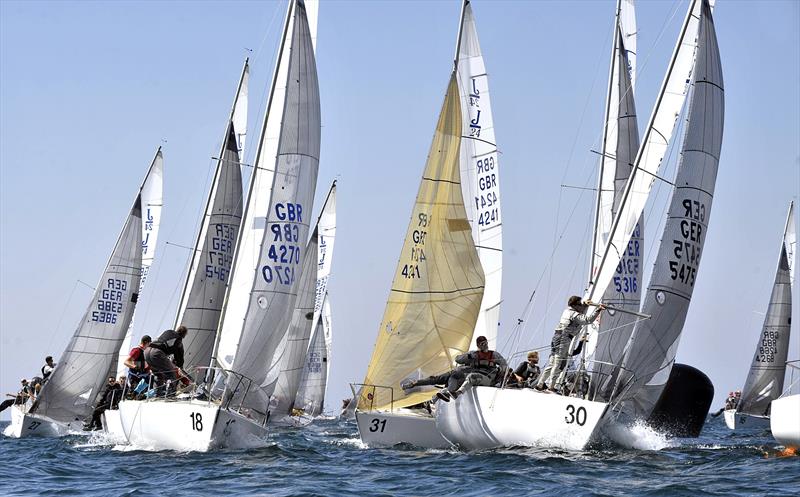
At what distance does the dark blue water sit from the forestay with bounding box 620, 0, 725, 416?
1.03 meters

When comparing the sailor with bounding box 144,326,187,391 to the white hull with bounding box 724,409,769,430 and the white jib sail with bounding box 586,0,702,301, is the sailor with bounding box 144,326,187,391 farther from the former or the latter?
the white hull with bounding box 724,409,769,430

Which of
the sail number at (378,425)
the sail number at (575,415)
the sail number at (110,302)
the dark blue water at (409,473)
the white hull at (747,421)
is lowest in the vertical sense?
the dark blue water at (409,473)

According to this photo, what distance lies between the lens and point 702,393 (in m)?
25.5

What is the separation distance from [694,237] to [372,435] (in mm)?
5988

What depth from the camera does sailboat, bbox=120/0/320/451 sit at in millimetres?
17797

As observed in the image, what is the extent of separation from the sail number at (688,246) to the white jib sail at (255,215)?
6.62 m

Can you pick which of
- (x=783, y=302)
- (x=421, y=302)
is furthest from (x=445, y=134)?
(x=783, y=302)

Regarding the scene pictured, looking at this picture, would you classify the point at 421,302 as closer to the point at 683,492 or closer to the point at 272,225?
the point at 272,225

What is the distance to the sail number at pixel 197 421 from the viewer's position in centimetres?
1734

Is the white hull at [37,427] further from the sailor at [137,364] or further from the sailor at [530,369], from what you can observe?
the sailor at [530,369]

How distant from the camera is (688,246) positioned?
1822 cm

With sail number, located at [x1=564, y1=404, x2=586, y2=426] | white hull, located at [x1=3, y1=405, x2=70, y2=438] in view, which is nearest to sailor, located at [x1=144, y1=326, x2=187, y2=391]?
sail number, located at [x1=564, y1=404, x2=586, y2=426]

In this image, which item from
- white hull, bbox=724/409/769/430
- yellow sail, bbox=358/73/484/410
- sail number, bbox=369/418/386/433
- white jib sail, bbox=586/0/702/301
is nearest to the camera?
white jib sail, bbox=586/0/702/301

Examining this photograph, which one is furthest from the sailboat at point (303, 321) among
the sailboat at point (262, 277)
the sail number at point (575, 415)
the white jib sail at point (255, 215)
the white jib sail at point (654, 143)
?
the white jib sail at point (654, 143)
